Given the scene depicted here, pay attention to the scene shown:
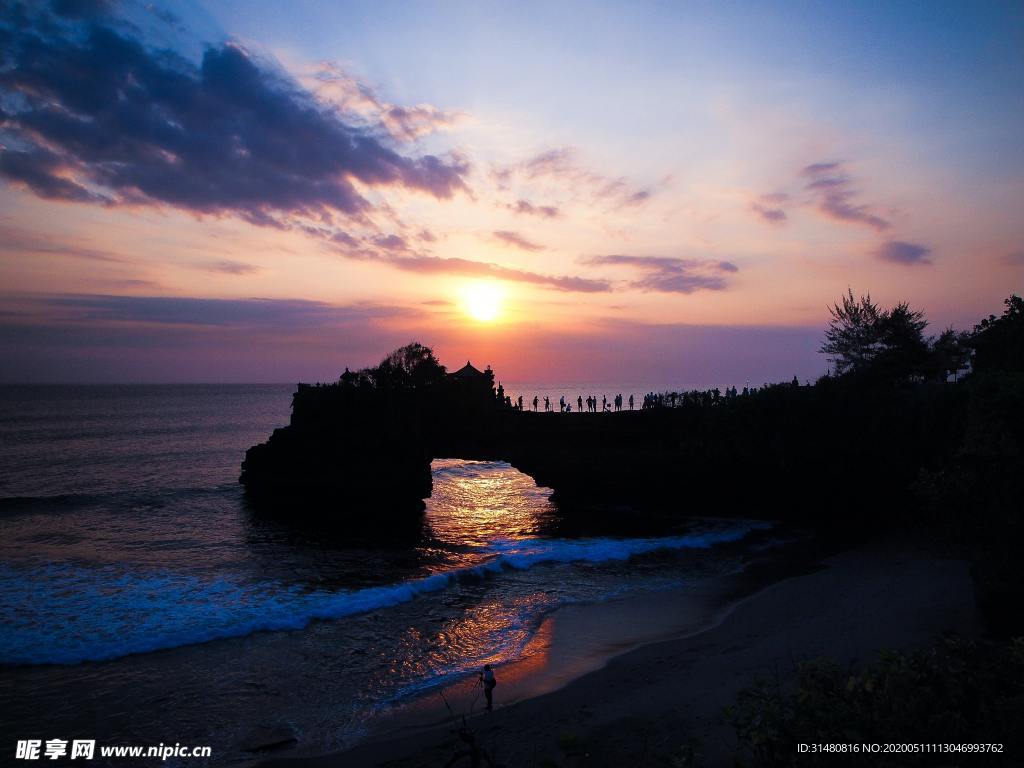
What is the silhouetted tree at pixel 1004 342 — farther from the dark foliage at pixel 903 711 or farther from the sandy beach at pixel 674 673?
the dark foliage at pixel 903 711

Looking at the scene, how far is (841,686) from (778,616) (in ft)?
36.6

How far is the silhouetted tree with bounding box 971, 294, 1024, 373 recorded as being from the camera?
18.9 metres

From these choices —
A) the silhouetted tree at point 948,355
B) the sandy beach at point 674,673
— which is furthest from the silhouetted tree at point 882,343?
the sandy beach at point 674,673

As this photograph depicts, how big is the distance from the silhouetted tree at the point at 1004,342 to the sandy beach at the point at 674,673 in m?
6.90

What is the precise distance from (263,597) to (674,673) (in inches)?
537

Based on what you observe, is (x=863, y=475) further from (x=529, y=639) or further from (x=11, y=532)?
(x=11, y=532)

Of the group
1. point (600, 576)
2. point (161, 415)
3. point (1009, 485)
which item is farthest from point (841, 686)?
point (161, 415)

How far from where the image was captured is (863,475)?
2909 cm

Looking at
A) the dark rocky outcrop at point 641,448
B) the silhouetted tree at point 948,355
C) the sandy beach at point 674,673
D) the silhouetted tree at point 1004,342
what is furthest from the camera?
the silhouetted tree at point 948,355

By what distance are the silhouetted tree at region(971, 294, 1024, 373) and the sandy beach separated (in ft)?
22.6

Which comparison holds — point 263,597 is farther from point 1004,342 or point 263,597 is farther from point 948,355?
point 948,355

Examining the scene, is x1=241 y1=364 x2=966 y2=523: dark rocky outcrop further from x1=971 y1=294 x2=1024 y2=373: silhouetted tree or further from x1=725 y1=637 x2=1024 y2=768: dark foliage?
x1=725 y1=637 x2=1024 y2=768: dark foliage

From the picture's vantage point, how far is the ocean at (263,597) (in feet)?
39.4

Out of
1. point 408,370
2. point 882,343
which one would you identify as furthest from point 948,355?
point 408,370
